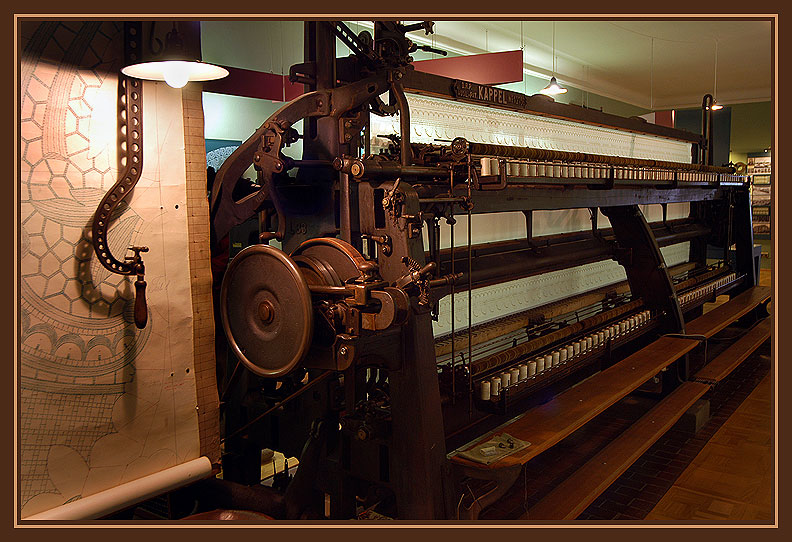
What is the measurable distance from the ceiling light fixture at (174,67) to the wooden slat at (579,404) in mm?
1698

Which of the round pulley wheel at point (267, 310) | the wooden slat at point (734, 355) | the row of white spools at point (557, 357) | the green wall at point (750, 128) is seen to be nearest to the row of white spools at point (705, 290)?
the wooden slat at point (734, 355)

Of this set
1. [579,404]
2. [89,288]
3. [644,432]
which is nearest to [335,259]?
[89,288]

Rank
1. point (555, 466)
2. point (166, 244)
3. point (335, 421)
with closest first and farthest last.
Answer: point (166, 244), point (335, 421), point (555, 466)

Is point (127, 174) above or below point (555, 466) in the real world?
above

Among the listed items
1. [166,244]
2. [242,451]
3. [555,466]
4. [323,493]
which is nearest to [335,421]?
[323,493]

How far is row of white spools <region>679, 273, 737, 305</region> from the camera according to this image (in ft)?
18.0

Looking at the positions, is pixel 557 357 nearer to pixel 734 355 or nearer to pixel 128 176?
pixel 128 176

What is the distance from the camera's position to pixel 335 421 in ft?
9.41

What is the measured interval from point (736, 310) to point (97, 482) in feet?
17.7

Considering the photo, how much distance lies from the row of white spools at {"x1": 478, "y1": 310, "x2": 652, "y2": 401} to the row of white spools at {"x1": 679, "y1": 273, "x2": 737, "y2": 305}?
906 millimetres

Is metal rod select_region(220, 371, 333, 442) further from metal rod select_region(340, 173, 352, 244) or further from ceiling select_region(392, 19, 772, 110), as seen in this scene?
ceiling select_region(392, 19, 772, 110)

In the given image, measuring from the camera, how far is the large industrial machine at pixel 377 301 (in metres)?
2.35
